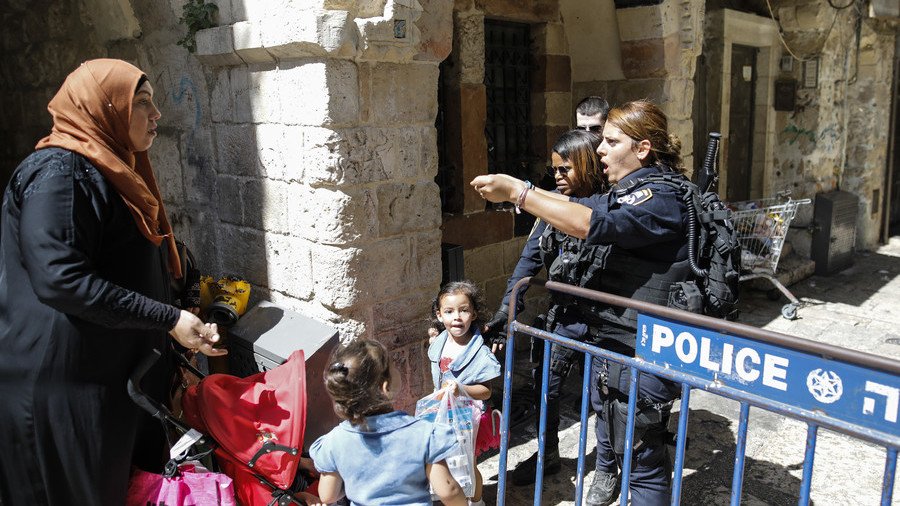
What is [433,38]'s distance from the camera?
307 cm

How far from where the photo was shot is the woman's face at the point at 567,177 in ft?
9.84

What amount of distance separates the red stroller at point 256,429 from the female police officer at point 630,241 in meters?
1.04

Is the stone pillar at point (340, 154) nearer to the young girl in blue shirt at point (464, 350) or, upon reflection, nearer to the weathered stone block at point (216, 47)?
the weathered stone block at point (216, 47)

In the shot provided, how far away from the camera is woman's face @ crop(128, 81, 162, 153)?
2.25 meters

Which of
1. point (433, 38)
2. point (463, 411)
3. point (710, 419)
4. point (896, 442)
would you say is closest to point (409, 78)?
point (433, 38)

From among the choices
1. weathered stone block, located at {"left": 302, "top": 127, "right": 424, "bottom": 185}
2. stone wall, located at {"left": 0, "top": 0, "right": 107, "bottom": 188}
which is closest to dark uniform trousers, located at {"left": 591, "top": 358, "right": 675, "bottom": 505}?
weathered stone block, located at {"left": 302, "top": 127, "right": 424, "bottom": 185}

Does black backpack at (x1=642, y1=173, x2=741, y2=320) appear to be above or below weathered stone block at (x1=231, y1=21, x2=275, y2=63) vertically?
below

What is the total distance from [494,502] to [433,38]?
7.04 ft

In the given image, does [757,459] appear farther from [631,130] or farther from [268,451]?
[268,451]

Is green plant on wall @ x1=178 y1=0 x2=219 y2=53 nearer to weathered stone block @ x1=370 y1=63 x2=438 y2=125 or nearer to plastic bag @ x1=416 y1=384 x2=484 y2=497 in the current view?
weathered stone block @ x1=370 y1=63 x2=438 y2=125

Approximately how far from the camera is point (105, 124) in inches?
87.0

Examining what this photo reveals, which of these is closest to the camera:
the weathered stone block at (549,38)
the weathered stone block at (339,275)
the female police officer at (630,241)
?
the female police officer at (630,241)

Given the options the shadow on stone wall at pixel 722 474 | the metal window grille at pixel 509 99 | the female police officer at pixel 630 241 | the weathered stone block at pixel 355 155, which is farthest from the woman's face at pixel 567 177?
the metal window grille at pixel 509 99

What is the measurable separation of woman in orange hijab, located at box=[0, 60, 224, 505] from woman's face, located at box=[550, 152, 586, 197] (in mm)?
1660
